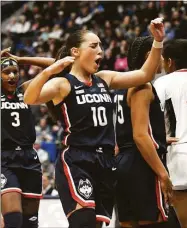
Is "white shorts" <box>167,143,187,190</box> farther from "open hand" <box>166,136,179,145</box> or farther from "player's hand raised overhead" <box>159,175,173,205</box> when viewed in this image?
"player's hand raised overhead" <box>159,175,173,205</box>

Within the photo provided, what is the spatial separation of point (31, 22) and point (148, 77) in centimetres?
1525

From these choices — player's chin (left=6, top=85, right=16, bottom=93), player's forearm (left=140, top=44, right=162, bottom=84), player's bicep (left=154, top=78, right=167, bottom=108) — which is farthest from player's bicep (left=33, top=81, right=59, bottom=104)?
player's chin (left=6, top=85, right=16, bottom=93)

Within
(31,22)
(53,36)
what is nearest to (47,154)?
(53,36)

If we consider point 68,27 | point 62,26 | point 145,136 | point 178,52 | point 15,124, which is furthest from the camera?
point 62,26

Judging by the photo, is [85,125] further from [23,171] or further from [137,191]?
[23,171]

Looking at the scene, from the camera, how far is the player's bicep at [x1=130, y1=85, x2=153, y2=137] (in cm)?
436

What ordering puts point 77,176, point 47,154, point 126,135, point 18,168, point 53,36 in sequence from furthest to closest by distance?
point 53,36 → point 47,154 → point 18,168 → point 126,135 → point 77,176

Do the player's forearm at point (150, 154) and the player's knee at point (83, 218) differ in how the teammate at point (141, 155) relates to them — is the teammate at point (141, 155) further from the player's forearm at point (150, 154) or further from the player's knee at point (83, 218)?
the player's knee at point (83, 218)

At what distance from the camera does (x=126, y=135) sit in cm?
455

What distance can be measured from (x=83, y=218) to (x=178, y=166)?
0.96m

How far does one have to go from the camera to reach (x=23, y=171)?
18.3 ft

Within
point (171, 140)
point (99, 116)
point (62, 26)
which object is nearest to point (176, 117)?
point (171, 140)

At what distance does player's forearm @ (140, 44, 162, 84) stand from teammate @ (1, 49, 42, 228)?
158cm

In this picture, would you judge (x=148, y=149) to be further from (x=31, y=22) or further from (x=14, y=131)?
(x=31, y=22)
